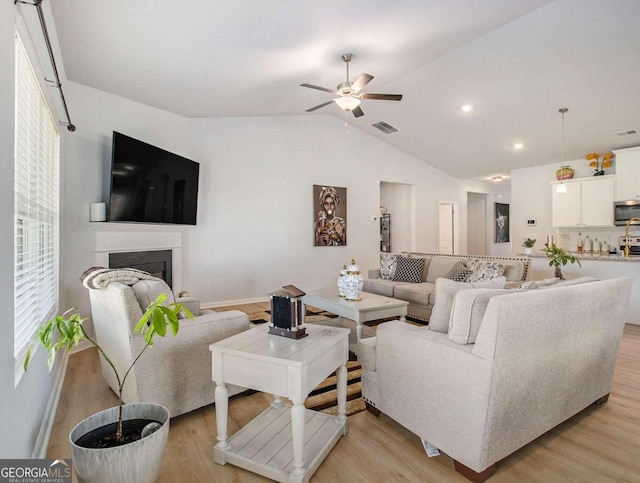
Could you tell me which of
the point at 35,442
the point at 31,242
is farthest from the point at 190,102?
the point at 35,442

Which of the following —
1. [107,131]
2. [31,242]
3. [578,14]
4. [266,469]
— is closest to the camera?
[266,469]

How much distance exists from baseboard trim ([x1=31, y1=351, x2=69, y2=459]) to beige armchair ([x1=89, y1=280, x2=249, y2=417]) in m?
0.37

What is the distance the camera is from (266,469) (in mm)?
1683

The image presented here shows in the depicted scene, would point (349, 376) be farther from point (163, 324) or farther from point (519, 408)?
point (163, 324)

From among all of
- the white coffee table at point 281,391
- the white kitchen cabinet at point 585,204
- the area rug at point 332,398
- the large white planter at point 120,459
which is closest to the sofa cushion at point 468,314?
the white coffee table at point 281,391

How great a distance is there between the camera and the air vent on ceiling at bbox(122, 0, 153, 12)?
8.02 feet

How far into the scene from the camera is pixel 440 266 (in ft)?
16.2

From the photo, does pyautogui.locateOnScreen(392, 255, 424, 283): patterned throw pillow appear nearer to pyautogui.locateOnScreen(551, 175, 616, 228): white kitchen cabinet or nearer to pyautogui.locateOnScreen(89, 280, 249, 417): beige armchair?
pyautogui.locateOnScreen(89, 280, 249, 417): beige armchair

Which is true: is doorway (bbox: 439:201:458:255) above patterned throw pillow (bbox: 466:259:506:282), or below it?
above

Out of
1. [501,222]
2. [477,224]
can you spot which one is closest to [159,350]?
[477,224]

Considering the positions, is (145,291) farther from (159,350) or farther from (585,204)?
(585,204)

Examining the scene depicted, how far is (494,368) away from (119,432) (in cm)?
161

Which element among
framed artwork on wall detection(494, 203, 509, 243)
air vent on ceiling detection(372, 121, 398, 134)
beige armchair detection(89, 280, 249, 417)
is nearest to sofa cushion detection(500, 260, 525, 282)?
beige armchair detection(89, 280, 249, 417)

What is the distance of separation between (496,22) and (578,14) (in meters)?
0.71
